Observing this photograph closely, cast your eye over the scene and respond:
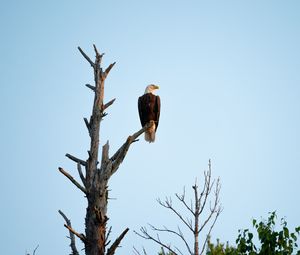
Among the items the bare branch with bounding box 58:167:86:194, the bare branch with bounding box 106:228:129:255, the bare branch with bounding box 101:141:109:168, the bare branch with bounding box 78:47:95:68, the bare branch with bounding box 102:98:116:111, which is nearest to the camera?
the bare branch with bounding box 106:228:129:255

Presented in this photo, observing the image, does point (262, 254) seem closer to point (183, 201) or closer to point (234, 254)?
point (234, 254)

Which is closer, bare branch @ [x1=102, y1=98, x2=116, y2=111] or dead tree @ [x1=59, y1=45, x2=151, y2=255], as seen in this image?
dead tree @ [x1=59, y1=45, x2=151, y2=255]

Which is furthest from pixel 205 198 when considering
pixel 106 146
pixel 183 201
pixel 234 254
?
pixel 106 146

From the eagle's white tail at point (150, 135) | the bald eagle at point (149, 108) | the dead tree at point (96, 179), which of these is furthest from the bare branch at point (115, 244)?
the bald eagle at point (149, 108)

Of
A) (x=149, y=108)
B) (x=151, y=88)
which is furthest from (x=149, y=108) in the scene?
(x=151, y=88)

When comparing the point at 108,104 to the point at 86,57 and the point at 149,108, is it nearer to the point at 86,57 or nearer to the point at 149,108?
the point at 86,57

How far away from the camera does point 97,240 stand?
4840 millimetres

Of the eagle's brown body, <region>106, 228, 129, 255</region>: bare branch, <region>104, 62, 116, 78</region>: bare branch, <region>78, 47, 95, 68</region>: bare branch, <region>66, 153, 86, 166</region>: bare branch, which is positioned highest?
the eagle's brown body

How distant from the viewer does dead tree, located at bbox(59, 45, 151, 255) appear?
191 inches

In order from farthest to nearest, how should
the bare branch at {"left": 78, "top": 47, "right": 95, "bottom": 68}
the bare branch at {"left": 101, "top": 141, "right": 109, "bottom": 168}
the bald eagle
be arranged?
1. the bald eagle
2. the bare branch at {"left": 78, "top": 47, "right": 95, "bottom": 68}
3. the bare branch at {"left": 101, "top": 141, "right": 109, "bottom": 168}

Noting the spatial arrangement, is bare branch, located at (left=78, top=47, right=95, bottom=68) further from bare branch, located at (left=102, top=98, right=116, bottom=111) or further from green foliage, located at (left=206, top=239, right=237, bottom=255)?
green foliage, located at (left=206, top=239, right=237, bottom=255)

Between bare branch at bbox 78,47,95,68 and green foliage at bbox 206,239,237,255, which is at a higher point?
bare branch at bbox 78,47,95,68

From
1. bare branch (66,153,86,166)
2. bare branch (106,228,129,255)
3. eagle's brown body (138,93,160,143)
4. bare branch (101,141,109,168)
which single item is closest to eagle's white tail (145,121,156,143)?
eagle's brown body (138,93,160,143)

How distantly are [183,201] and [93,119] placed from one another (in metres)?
3.18
